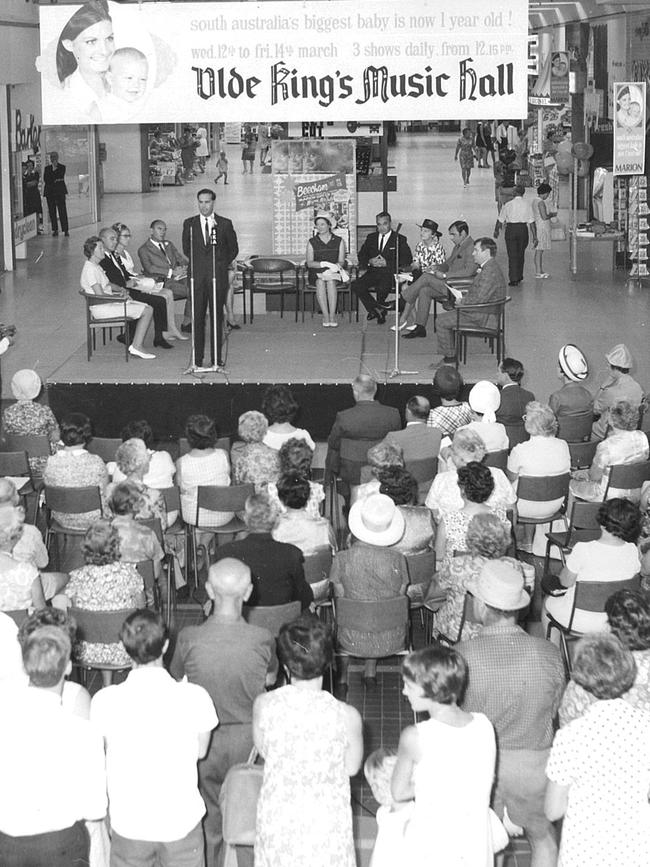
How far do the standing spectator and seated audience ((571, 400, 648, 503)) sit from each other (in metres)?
15.2

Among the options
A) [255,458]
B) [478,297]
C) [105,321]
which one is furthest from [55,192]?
[255,458]

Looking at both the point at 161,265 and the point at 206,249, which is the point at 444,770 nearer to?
the point at 206,249

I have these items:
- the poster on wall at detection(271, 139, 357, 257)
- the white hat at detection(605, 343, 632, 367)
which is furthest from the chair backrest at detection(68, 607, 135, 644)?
the poster on wall at detection(271, 139, 357, 257)

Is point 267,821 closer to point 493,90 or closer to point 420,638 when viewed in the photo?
point 420,638

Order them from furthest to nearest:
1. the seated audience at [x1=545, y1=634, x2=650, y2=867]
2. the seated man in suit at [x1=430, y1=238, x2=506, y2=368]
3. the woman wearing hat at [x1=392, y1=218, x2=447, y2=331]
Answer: the woman wearing hat at [x1=392, y1=218, x2=447, y2=331] → the seated man in suit at [x1=430, y1=238, x2=506, y2=368] → the seated audience at [x1=545, y1=634, x2=650, y2=867]

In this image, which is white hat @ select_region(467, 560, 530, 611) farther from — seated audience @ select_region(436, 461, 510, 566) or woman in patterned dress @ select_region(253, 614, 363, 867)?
seated audience @ select_region(436, 461, 510, 566)

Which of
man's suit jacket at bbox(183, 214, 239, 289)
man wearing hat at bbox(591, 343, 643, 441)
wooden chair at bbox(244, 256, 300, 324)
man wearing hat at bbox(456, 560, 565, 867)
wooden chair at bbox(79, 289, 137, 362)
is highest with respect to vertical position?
man's suit jacket at bbox(183, 214, 239, 289)

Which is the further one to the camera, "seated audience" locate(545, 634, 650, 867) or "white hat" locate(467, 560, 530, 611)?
"white hat" locate(467, 560, 530, 611)

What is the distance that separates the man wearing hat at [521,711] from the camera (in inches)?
182

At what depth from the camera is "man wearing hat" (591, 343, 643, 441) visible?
9547mm

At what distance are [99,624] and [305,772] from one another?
191 centimetres

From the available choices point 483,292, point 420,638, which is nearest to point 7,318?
point 483,292

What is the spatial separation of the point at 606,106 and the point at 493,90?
43.8 feet

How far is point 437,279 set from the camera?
524 inches
